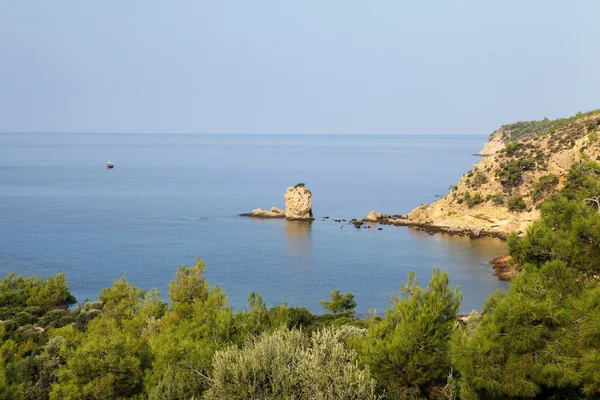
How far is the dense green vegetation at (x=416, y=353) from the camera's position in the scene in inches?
438

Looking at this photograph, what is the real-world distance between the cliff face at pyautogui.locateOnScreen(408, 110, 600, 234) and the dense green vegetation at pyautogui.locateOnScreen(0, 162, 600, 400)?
180 feet

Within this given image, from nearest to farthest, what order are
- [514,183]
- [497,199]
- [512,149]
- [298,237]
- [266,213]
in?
[497,199]
[514,183]
[298,237]
[512,149]
[266,213]

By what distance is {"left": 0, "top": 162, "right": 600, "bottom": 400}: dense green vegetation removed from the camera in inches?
438

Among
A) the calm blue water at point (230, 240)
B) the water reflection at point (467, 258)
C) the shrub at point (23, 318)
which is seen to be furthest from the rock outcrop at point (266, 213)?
the shrub at point (23, 318)

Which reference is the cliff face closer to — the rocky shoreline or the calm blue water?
the rocky shoreline

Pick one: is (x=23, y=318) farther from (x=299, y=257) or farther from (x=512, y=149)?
(x=512, y=149)

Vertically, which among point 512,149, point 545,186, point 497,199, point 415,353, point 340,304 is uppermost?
point 512,149

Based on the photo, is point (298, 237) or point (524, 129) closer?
point (298, 237)

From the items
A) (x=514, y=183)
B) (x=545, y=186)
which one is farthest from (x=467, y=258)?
(x=514, y=183)

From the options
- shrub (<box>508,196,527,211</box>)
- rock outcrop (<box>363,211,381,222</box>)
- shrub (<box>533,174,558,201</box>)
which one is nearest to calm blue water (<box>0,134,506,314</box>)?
rock outcrop (<box>363,211,381,222</box>)

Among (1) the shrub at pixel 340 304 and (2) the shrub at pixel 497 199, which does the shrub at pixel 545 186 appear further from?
(1) the shrub at pixel 340 304

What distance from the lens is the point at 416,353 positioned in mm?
13766

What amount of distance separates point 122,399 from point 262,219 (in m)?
71.5

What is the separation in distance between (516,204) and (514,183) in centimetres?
404
